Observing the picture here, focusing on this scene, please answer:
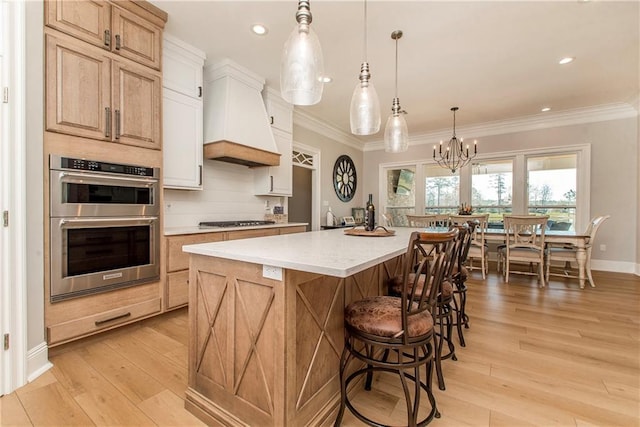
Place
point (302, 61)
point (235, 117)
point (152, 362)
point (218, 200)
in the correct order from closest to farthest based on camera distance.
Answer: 1. point (302, 61)
2. point (152, 362)
3. point (235, 117)
4. point (218, 200)

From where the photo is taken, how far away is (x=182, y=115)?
9.65 ft

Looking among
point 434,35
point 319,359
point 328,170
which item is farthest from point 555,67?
point 319,359

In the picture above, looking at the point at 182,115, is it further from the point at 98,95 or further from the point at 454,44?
the point at 454,44

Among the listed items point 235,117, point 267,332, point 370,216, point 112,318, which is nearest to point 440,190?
point 370,216

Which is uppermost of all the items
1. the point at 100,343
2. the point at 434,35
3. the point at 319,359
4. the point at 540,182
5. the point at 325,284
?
the point at 434,35

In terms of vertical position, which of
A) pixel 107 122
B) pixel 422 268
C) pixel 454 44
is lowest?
pixel 422 268

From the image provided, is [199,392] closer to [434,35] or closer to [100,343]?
[100,343]

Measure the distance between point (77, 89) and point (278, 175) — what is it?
2485 mm

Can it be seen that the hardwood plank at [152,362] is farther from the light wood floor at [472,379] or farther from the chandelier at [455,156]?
the chandelier at [455,156]

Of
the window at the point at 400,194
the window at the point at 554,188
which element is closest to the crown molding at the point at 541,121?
the window at the point at 554,188

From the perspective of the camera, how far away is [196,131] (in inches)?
121

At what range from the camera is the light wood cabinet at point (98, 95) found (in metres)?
1.92

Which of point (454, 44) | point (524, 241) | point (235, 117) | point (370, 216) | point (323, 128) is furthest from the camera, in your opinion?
point (323, 128)

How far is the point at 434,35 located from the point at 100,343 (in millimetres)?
3997
